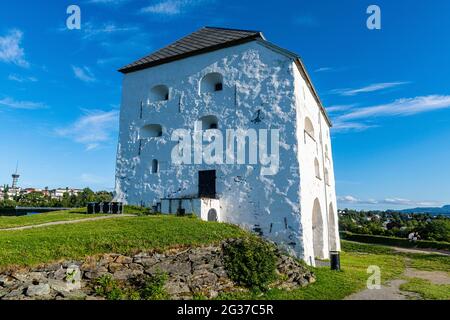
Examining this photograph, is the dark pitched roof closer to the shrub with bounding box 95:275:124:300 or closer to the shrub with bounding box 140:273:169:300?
the shrub with bounding box 140:273:169:300

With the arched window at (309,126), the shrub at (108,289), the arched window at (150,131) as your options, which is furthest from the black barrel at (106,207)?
the arched window at (309,126)

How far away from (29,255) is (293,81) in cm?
1110

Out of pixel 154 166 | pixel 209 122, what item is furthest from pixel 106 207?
pixel 209 122

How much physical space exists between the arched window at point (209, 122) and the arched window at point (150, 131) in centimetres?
275

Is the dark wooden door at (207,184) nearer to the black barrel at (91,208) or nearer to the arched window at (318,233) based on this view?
the black barrel at (91,208)

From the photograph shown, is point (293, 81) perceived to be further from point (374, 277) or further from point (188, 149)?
point (374, 277)

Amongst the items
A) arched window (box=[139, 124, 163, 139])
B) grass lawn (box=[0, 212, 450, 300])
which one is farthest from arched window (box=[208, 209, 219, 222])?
arched window (box=[139, 124, 163, 139])

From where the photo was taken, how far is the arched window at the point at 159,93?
1652 centimetres

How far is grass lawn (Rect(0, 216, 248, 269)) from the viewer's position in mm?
6625

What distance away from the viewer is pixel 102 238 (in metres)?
7.87

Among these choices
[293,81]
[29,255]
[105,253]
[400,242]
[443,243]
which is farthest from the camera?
[400,242]
